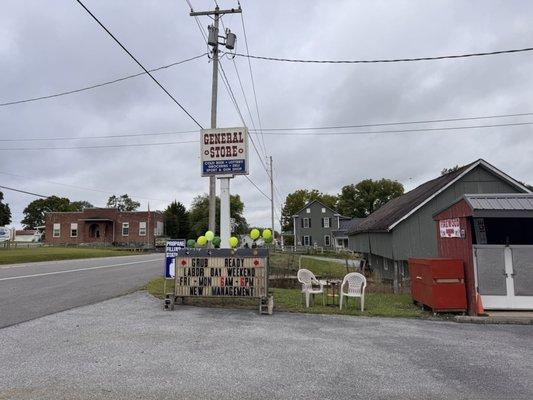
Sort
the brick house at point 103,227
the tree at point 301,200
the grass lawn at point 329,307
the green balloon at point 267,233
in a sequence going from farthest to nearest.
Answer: the tree at point 301,200
the brick house at point 103,227
the green balloon at point 267,233
the grass lawn at point 329,307

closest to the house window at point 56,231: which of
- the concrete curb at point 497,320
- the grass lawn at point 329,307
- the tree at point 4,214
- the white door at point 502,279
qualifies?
the tree at point 4,214

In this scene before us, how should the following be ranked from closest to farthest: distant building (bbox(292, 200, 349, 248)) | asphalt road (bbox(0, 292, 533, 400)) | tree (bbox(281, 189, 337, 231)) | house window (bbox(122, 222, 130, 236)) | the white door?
asphalt road (bbox(0, 292, 533, 400)) → the white door → house window (bbox(122, 222, 130, 236)) → distant building (bbox(292, 200, 349, 248)) → tree (bbox(281, 189, 337, 231))

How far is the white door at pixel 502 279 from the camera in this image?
36.5 ft

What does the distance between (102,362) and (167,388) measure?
1.48 meters

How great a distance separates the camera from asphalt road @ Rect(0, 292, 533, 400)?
5324 millimetres

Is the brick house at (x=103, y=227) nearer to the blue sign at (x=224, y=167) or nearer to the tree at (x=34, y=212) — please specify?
the blue sign at (x=224, y=167)

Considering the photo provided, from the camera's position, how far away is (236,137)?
14.4 metres

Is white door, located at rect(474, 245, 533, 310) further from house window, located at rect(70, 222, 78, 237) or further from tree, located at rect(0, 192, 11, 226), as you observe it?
tree, located at rect(0, 192, 11, 226)

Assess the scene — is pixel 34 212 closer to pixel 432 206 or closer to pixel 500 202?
pixel 432 206

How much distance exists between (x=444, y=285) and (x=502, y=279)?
1.59 meters

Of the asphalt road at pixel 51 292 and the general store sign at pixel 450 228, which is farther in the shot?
the general store sign at pixel 450 228

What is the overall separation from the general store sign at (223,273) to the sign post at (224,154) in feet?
9.22

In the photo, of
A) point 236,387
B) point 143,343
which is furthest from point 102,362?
point 236,387

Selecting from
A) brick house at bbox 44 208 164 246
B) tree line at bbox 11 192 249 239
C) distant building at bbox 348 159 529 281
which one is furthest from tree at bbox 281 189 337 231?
distant building at bbox 348 159 529 281
